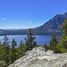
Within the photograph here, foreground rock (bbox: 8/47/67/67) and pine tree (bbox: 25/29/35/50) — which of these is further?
pine tree (bbox: 25/29/35/50)

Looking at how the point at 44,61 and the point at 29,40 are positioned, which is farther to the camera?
the point at 29,40

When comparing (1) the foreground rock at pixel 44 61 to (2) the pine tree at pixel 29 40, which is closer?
(1) the foreground rock at pixel 44 61

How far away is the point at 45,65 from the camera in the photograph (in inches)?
407

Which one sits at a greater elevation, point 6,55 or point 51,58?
point 51,58

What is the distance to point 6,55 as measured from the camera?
210ft

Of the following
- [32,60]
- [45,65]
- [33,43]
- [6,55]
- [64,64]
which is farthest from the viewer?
[6,55]

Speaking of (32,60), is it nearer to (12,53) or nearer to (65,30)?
(65,30)

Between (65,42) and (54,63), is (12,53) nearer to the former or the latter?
(65,42)

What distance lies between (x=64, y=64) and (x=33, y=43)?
47117mm

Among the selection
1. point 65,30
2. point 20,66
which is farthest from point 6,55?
point 20,66

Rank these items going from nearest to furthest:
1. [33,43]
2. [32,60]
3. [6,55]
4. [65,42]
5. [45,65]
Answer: [45,65], [32,60], [65,42], [33,43], [6,55]

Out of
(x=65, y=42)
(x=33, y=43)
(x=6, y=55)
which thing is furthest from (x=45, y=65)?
(x=6, y=55)

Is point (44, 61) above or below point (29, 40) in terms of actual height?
above

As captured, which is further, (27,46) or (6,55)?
(6,55)
